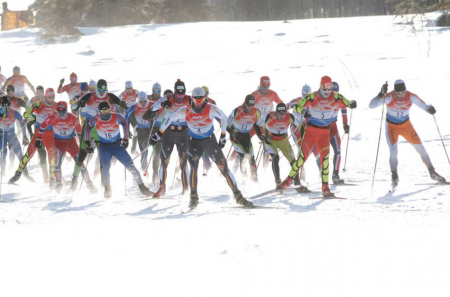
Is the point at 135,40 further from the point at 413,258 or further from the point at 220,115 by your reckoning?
the point at 413,258

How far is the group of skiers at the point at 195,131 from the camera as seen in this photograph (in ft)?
31.1

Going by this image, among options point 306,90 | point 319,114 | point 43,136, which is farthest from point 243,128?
point 43,136

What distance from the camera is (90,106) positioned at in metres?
11.9

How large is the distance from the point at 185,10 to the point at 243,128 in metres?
29.9

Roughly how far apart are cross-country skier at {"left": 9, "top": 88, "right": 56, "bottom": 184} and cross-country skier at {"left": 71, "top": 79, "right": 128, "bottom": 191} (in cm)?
65

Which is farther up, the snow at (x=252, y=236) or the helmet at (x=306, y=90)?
the helmet at (x=306, y=90)

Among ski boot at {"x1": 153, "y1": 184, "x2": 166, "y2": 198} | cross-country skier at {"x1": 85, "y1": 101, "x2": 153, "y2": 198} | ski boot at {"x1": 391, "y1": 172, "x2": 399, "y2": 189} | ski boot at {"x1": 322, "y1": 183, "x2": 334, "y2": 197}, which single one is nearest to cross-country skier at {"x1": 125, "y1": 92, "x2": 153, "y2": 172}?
cross-country skier at {"x1": 85, "y1": 101, "x2": 153, "y2": 198}

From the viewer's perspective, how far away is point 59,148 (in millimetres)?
11805

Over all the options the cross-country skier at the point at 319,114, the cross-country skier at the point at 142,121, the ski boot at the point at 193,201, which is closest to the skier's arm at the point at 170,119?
the ski boot at the point at 193,201

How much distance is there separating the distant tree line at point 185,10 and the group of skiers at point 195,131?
1695 cm

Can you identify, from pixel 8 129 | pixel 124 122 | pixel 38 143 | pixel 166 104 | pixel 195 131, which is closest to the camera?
pixel 195 131

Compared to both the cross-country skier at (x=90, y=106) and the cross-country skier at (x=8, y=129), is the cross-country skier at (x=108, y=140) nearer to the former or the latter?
the cross-country skier at (x=90, y=106)

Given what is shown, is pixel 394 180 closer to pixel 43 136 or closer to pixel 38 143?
pixel 38 143

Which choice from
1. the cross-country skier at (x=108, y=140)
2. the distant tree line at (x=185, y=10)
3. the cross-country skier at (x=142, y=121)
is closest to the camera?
the cross-country skier at (x=108, y=140)
